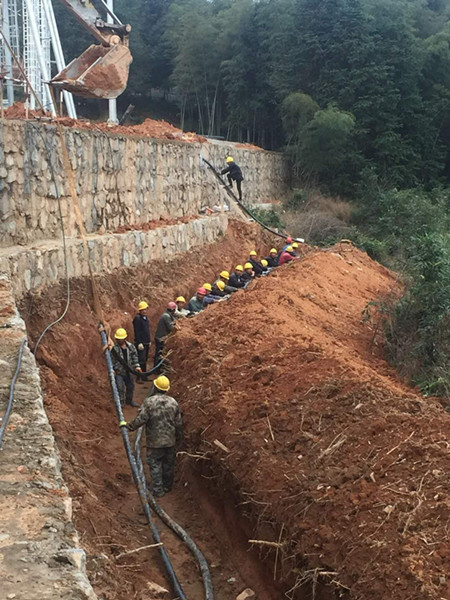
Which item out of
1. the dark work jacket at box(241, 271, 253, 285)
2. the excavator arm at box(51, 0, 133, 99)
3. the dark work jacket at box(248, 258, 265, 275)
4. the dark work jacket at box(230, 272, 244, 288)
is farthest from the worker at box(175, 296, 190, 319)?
Answer: the excavator arm at box(51, 0, 133, 99)

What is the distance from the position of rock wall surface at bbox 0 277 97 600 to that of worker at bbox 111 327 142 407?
16.2ft

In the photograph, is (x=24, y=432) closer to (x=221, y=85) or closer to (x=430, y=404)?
(x=430, y=404)

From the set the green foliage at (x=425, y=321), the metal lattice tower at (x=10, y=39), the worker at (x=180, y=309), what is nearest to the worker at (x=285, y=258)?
the worker at (x=180, y=309)

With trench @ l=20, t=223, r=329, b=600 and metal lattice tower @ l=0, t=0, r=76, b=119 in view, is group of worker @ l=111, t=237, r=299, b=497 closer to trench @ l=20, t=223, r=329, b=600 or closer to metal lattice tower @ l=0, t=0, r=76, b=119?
trench @ l=20, t=223, r=329, b=600

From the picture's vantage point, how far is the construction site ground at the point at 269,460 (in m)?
6.05

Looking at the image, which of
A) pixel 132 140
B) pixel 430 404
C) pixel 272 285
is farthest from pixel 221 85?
pixel 430 404

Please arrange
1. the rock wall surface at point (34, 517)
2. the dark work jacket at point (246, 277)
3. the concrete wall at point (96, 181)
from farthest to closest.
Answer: the dark work jacket at point (246, 277), the concrete wall at point (96, 181), the rock wall surface at point (34, 517)

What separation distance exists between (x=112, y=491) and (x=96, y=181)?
8608 millimetres

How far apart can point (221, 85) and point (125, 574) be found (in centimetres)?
4069

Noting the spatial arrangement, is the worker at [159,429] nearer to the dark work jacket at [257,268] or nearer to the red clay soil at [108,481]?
the red clay soil at [108,481]

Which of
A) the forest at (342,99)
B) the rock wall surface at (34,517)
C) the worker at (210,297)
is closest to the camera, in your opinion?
the rock wall surface at (34,517)

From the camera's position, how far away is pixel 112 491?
28.1 ft

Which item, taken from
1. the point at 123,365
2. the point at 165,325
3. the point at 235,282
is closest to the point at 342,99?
the point at 235,282

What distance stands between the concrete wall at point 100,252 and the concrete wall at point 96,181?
60 centimetres
